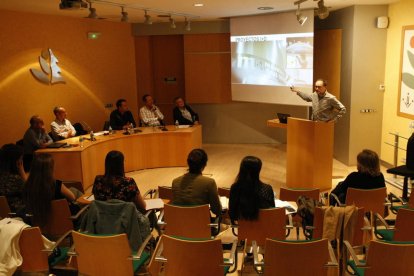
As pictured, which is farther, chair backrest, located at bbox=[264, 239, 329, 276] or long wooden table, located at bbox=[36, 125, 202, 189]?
long wooden table, located at bbox=[36, 125, 202, 189]

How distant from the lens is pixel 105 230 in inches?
→ 138

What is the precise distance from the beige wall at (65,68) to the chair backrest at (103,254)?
5130mm

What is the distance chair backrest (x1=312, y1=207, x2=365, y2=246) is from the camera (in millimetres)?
3666

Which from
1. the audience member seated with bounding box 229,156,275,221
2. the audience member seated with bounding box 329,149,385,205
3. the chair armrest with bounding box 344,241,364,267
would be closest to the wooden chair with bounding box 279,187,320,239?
the audience member seated with bounding box 329,149,385,205

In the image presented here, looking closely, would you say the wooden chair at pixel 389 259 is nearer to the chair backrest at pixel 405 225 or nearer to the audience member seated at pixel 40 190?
the chair backrest at pixel 405 225

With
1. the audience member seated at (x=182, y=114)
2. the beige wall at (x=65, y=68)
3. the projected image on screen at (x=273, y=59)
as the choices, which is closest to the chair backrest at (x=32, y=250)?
the beige wall at (x=65, y=68)

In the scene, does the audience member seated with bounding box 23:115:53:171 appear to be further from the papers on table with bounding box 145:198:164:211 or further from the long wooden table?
the papers on table with bounding box 145:198:164:211

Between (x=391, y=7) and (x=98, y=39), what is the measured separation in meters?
5.91

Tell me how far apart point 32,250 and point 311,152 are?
427cm

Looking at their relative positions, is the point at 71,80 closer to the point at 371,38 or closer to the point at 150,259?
the point at 371,38

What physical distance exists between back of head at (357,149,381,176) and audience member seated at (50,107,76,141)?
5071 millimetres

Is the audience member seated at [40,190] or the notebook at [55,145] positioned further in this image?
the notebook at [55,145]

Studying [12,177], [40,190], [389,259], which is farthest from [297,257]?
[12,177]

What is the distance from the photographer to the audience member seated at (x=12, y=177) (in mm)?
4266
